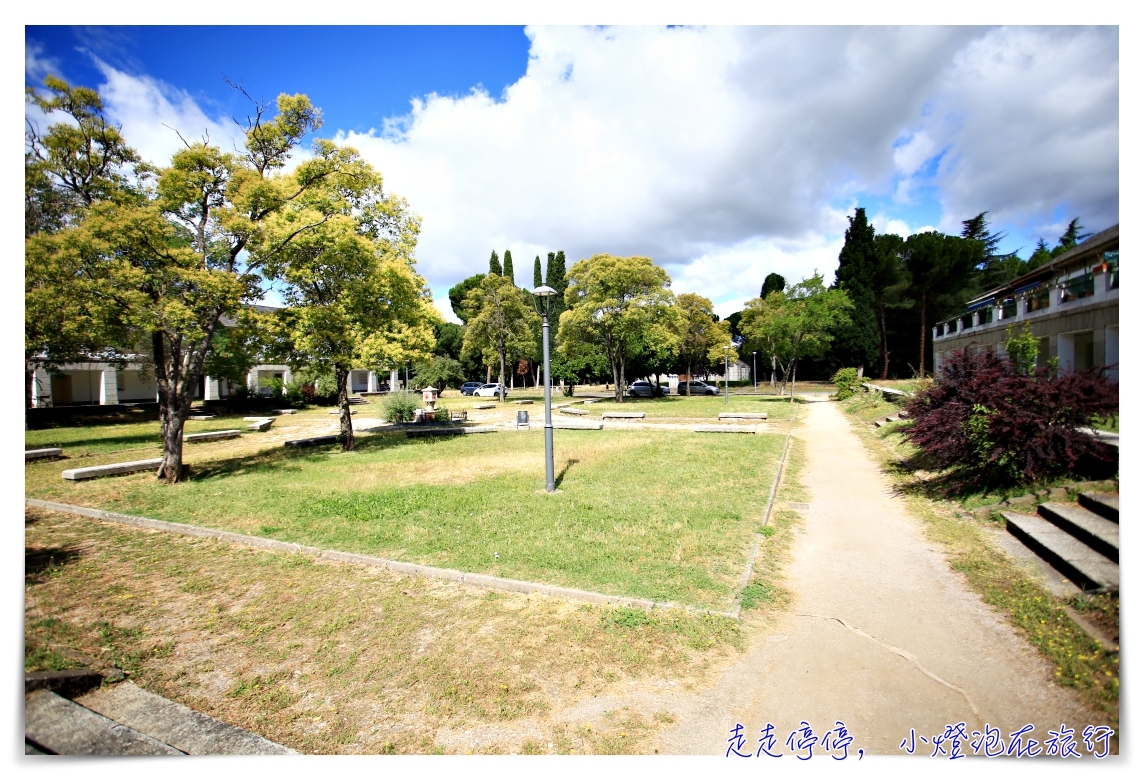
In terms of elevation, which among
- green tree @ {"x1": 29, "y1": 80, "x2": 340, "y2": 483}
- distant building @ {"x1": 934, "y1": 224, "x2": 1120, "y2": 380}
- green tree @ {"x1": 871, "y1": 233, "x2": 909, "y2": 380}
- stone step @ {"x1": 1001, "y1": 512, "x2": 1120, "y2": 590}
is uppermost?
green tree @ {"x1": 871, "y1": 233, "x2": 909, "y2": 380}

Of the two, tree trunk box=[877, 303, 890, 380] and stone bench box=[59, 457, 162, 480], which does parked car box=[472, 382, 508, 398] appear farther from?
stone bench box=[59, 457, 162, 480]

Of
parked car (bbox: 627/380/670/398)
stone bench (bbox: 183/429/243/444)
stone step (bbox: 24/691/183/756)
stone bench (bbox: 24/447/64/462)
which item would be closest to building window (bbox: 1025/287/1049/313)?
stone step (bbox: 24/691/183/756)

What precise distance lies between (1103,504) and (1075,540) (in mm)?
527

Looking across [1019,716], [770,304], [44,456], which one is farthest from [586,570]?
[770,304]

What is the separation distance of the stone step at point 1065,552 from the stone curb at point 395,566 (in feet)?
8.77

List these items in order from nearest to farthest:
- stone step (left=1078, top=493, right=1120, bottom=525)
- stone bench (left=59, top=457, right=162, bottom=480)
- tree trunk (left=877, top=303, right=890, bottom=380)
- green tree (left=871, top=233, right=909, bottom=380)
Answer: stone step (left=1078, top=493, right=1120, bottom=525) < stone bench (left=59, top=457, right=162, bottom=480) < green tree (left=871, top=233, right=909, bottom=380) < tree trunk (left=877, top=303, right=890, bottom=380)

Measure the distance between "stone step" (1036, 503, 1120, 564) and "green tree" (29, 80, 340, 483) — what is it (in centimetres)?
1169

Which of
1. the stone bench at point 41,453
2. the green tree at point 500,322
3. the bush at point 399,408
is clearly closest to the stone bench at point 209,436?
the stone bench at point 41,453

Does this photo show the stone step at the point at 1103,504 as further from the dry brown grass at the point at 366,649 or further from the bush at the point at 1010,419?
the dry brown grass at the point at 366,649

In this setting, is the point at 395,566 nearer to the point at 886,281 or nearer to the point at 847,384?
the point at 847,384

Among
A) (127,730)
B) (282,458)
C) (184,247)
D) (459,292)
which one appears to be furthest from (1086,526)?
(459,292)

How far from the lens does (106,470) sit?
1030 centimetres

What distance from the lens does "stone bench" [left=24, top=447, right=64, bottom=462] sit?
12.3 meters

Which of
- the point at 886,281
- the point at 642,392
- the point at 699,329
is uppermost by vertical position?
the point at 886,281
